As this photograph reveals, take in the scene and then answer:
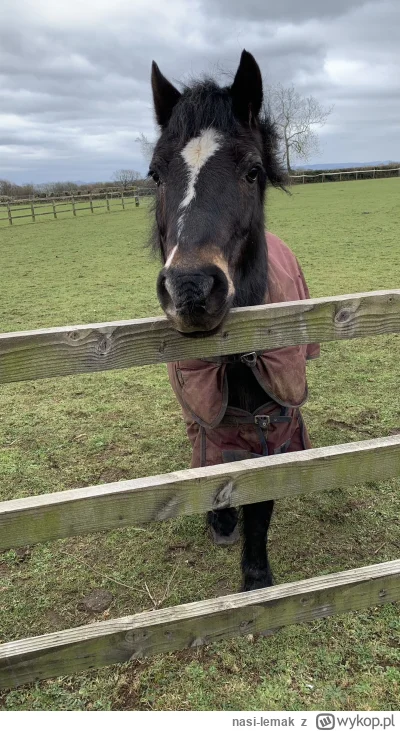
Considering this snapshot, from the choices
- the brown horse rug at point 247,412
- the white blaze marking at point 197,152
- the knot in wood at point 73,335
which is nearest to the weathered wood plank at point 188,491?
the knot in wood at point 73,335

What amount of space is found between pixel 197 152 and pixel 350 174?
54.1 meters

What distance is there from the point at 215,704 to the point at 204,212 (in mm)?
2093

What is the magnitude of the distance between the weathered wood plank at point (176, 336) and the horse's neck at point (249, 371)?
2.12 feet

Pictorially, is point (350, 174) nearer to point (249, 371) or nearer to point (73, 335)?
point (249, 371)

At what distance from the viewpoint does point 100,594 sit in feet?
9.73

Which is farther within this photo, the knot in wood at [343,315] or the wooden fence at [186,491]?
the knot in wood at [343,315]

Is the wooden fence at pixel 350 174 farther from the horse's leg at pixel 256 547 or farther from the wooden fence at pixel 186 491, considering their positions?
the wooden fence at pixel 186 491

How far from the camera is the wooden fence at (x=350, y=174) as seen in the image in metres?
49.9

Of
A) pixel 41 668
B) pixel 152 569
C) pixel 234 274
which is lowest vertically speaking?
pixel 152 569

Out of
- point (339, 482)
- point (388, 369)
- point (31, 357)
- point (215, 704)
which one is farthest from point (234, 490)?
point (388, 369)

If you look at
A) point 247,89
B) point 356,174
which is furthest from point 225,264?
point 356,174

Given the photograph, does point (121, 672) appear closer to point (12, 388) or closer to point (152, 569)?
point (152, 569)

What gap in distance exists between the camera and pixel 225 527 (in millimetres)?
3371

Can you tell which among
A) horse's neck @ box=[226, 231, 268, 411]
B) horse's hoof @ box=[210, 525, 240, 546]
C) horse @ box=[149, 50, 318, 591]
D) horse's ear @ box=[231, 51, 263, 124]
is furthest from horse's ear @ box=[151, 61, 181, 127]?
horse's hoof @ box=[210, 525, 240, 546]
